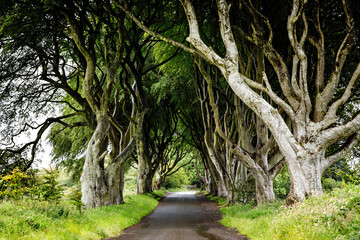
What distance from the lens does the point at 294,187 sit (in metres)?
6.95

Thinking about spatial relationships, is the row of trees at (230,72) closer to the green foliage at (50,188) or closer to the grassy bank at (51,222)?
the grassy bank at (51,222)

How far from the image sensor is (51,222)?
6.80 meters

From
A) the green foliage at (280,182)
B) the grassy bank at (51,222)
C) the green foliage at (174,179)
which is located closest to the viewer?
the grassy bank at (51,222)

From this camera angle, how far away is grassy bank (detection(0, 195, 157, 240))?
18.7 ft

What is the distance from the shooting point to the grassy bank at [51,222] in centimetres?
571

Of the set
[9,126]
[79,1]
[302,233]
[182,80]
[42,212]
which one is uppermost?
[79,1]

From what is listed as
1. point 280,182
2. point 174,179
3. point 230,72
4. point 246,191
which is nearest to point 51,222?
point 230,72

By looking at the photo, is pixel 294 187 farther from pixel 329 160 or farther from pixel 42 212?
pixel 42 212

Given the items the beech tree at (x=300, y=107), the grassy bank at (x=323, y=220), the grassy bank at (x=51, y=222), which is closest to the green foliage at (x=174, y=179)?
the grassy bank at (x=51, y=222)

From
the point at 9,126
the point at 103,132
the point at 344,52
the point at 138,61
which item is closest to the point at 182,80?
the point at 138,61

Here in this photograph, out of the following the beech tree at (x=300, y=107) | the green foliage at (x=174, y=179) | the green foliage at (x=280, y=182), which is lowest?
the green foliage at (x=174, y=179)

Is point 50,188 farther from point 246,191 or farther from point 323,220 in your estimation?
point 246,191

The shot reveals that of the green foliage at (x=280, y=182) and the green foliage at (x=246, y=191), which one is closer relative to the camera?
the green foliage at (x=246, y=191)

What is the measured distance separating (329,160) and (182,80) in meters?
13.0
